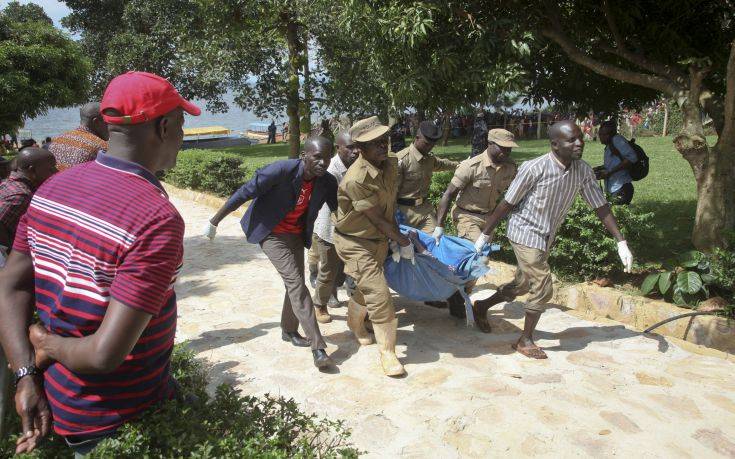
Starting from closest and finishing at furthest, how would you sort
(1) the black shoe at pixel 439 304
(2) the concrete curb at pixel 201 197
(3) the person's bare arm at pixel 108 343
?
(3) the person's bare arm at pixel 108 343
(1) the black shoe at pixel 439 304
(2) the concrete curb at pixel 201 197

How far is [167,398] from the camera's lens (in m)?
1.99

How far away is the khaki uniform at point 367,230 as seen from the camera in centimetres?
458

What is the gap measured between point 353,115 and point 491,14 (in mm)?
5192

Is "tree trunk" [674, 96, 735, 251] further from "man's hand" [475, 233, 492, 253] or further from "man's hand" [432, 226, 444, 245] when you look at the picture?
"man's hand" [432, 226, 444, 245]

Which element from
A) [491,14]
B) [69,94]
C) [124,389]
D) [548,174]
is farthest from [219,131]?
[124,389]

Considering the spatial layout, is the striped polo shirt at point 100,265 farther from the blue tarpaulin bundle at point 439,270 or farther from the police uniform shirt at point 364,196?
the blue tarpaulin bundle at point 439,270

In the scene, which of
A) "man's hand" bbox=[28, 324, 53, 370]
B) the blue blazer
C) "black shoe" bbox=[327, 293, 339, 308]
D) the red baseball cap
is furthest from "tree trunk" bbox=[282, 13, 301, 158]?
"man's hand" bbox=[28, 324, 53, 370]

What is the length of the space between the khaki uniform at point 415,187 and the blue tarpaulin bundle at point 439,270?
797 millimetres

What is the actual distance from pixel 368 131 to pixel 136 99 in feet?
10.0

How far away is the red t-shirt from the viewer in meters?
4.91

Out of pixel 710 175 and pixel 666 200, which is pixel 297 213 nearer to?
pixel 710 175

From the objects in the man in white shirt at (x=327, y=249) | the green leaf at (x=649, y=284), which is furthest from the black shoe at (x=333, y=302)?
the green leaf at (x=649, y=284)

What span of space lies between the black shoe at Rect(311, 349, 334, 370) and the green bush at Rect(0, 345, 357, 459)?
6.38 feet

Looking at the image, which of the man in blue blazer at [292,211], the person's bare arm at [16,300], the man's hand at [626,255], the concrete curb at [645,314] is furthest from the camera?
the concrete curb at [645,314]
